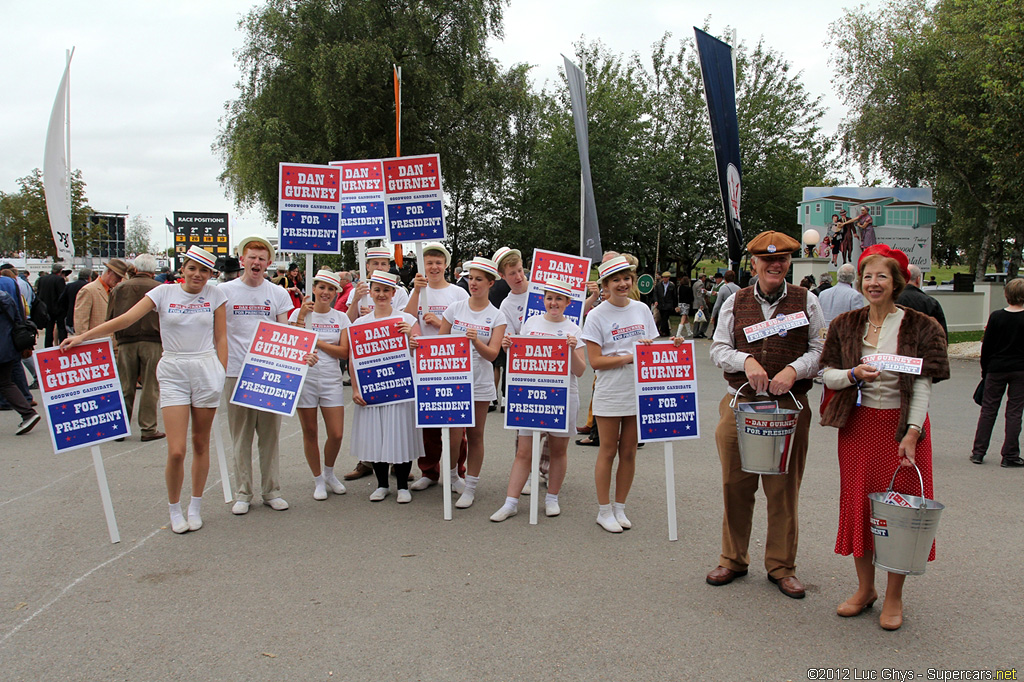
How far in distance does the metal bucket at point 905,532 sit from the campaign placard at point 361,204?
16.5 feet

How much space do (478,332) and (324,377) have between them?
4.46ft

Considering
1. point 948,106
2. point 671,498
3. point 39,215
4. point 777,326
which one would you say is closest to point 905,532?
point 777,326

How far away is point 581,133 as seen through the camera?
18.0 m

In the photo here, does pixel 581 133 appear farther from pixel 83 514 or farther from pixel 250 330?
pixel 83 514

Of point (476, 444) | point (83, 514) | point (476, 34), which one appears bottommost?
point (83, 514)

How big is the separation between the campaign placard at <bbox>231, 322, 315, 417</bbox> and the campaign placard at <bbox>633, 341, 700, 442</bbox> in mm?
2596

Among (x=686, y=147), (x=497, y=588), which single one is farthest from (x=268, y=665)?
(x=686, y=147)

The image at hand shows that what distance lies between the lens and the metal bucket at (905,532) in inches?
151

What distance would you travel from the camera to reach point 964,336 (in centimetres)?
2159

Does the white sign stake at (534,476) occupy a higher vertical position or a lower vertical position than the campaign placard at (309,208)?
lower

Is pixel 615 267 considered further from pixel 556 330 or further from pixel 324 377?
pixel 324 377

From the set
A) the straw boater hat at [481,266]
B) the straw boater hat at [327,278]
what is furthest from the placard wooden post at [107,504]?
the straw boater hat at [481,266]

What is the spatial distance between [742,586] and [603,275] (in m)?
2.42

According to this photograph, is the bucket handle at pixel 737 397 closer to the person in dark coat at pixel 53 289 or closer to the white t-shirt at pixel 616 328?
the white t-shirt at pixel 616 328
